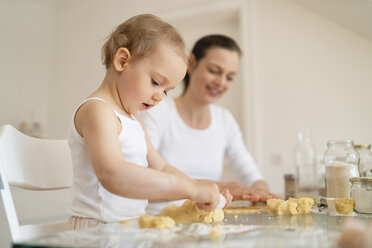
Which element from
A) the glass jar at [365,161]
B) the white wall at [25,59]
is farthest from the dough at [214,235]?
the white wall at [25,59]

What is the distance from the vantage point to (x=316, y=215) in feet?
2.34

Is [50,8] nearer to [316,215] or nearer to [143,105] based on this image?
[143,105]

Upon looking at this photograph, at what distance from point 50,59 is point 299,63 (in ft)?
8.15

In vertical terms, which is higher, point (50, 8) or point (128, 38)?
point (50, 8)

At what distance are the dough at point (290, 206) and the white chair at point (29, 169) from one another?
506mm

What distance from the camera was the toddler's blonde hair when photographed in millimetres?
812

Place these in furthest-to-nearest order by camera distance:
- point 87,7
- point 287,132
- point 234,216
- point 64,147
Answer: point 87,7 < point 287,132 < point 64,147 < point 234,216

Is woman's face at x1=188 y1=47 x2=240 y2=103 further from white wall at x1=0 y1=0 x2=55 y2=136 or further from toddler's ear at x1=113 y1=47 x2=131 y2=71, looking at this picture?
white wall at x1=0 y1=0 x2=55 y2=136

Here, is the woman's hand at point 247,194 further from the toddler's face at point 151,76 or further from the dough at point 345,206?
the toddler's face at point 151,76

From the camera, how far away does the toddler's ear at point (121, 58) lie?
818 mm

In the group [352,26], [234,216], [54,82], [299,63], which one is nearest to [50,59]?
[54,82]

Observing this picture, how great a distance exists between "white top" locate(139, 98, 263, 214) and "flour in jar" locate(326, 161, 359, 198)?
2.43 ft

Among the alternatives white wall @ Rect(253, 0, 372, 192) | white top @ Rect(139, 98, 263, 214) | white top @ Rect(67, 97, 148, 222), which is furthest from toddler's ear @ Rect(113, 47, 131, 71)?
white wall @ Rect(253, 0, 372, 192)

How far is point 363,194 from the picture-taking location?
70 centimetres
